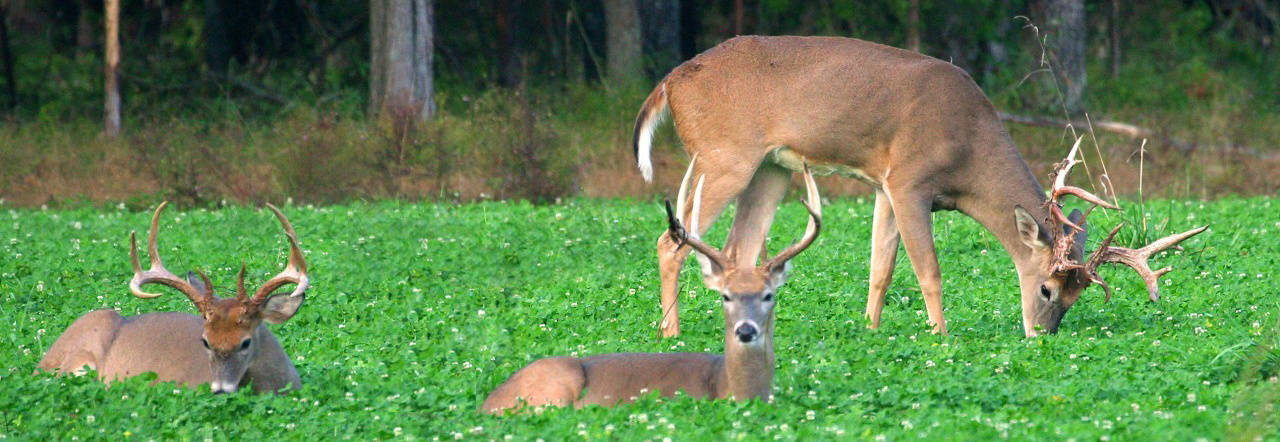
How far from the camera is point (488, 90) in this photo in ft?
61.6

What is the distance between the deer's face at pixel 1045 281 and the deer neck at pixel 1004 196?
132 millimetres

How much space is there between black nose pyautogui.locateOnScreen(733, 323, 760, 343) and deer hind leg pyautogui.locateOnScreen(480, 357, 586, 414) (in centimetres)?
77

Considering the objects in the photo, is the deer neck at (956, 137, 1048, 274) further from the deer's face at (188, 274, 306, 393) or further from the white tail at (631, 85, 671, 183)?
the deer's face at (188, 274, 306, 393)

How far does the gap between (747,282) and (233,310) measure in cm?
229

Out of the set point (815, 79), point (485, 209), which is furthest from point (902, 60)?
point (485, 209)

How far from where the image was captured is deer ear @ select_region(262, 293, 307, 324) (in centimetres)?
695

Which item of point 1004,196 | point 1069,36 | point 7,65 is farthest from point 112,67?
point 1004,196

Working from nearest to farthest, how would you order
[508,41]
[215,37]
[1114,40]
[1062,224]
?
[1062,224]
[215,37]
[508,41]
[1114,40]

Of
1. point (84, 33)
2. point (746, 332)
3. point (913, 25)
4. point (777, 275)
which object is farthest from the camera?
point (84, 33)

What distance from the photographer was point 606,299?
9164 millimetres

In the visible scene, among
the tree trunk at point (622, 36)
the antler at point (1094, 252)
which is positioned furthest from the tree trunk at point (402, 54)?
the antler at point (1094, 252)

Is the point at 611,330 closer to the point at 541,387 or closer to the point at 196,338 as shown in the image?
the point at 541,387

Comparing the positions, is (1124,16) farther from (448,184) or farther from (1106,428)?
(1106,428)

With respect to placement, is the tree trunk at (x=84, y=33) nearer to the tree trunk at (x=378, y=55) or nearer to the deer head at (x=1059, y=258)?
the tree trunk at (x=378, y=55)
